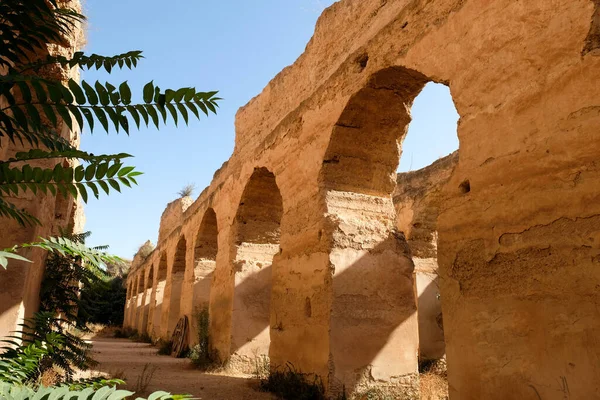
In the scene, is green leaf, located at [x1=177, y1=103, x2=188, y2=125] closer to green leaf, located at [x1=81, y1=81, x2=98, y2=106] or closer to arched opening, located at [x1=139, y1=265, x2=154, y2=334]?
green leaf, located at [x1=81, y1=81, x2=98, y2=106]

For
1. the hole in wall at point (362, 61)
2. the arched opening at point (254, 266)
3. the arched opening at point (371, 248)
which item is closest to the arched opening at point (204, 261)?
the arched opening at point (254, 266)

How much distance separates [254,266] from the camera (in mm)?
8438

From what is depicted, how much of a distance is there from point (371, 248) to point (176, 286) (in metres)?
9.65

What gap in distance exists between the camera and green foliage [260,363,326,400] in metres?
5.04

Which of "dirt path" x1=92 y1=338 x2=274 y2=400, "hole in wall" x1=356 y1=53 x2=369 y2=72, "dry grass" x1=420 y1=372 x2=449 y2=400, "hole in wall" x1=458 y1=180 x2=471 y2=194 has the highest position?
"hole in wall" x1=356 y1=53 x2=369 y2=72

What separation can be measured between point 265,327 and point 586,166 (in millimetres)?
6265

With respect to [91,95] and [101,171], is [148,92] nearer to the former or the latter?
→ [91,95]

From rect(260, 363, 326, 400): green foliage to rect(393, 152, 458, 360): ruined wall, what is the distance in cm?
327

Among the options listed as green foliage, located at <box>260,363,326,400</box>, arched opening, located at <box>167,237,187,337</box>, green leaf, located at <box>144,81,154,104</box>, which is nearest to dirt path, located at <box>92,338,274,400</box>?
green foliage, located at <box>260,363,326,400</box>

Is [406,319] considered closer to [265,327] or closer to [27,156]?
[265,327]

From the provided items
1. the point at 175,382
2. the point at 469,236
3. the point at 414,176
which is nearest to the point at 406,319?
the point at 469,236

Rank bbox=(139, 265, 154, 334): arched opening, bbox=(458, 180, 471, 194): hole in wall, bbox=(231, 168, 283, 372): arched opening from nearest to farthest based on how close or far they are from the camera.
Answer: bbox=(458, 180, 471, 194): hole in wall, bbox=(231, 168, 283, 372): arched opening, bbox=(139, 265, 154, 334): arched opening

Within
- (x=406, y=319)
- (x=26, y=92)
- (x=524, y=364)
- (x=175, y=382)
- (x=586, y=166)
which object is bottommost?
(x=175, y=382)

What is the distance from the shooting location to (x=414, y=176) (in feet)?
35.1
